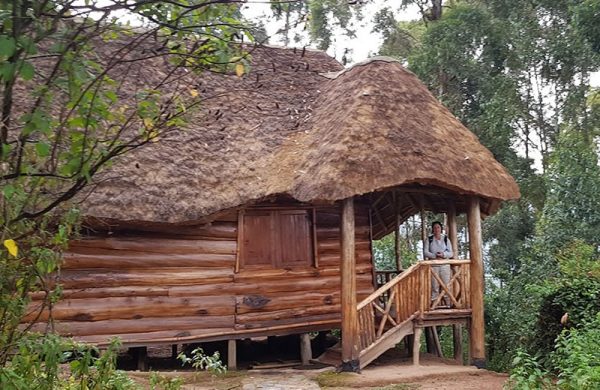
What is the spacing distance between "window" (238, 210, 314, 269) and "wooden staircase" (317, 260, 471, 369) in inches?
72.7

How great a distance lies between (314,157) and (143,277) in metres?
3.32

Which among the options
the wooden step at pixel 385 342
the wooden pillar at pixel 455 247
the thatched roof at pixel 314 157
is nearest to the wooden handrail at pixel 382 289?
the wooden step at pixel 385 342

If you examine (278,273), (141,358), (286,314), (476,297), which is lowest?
(141,358)

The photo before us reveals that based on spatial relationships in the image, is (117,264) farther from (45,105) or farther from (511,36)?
(511,36)

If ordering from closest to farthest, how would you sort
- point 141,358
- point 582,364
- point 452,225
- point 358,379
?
point 582,364, point 358,379, point 141,358, point 452,225

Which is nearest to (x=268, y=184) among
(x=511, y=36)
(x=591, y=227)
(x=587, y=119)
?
(x=591, y=227)

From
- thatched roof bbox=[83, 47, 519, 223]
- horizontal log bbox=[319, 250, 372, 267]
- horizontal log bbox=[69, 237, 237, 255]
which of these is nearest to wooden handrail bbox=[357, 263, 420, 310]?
thatched roof bbox=[83, 47, 519, 223]

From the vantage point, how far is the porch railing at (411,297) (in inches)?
373

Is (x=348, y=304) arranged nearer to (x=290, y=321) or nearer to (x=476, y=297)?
(x=290, y=321)

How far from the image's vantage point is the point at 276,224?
10.9m

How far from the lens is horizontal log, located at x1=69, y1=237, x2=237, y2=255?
30.8 feet

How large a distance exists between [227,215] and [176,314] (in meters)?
1.83

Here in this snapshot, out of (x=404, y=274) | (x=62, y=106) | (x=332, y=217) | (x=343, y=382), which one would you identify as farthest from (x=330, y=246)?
(x=62, y=106)

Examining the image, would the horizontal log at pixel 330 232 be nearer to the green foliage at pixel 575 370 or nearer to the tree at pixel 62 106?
the green foliage at pixel 575 370
